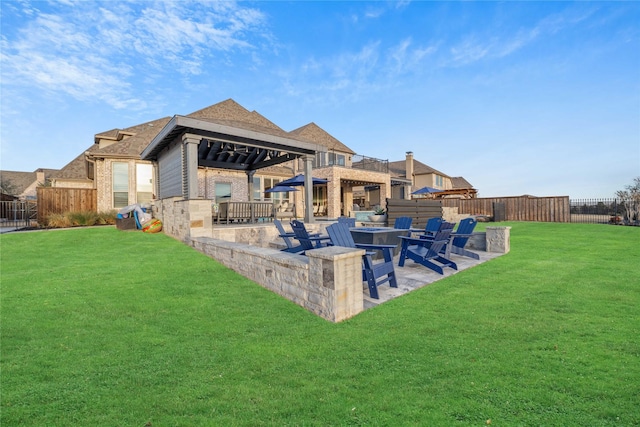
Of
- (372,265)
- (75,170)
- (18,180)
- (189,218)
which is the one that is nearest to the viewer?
(372,265)

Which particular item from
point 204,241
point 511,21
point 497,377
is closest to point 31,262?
point 204,241

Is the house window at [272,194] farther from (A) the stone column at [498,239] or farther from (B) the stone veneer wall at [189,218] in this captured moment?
(A) the stone column at [498,239]

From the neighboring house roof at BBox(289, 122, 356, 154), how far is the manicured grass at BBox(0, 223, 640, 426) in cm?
2232

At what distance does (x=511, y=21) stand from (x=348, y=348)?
44.3 feet

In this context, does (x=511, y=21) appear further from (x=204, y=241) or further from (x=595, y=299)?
(x=204, y=241)

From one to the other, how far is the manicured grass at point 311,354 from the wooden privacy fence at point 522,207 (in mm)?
18319

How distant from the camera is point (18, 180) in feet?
144

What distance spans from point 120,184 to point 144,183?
1.20m

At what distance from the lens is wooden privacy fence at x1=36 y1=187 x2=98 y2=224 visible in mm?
15836

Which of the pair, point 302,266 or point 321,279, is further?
point 302,266

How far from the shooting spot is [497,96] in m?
13.1

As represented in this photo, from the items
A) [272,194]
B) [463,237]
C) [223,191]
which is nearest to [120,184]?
[223,191]

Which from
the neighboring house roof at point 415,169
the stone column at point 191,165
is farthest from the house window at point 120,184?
the neighboring house roof at point 415,169

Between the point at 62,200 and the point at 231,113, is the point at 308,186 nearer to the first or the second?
the point at 231,113
